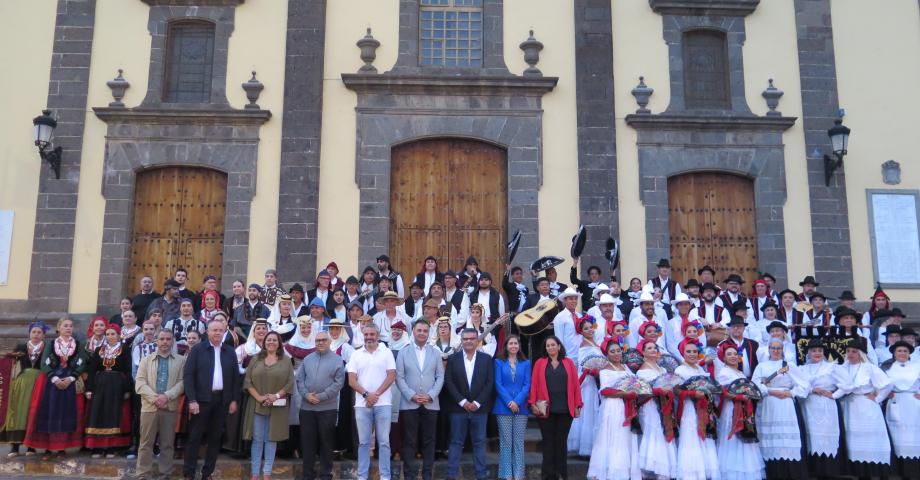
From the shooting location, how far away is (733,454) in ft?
31.1

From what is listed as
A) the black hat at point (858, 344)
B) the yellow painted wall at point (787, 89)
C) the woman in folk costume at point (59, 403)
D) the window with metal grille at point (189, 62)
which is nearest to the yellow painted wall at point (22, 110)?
the window with metal grille at point (189, 62)

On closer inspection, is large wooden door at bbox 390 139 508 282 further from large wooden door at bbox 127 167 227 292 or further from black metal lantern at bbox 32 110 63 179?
black metal lantern at bbox 32 110 63 179

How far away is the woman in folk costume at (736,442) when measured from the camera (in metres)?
9.42

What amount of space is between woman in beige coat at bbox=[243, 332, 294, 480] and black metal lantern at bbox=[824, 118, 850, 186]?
9505 mm

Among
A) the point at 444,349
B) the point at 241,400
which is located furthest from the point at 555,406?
the point at 241,400

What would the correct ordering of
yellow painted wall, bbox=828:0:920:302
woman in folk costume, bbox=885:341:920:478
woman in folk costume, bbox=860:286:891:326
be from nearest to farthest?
woman in folk costume, bbox=885:341:920:478
woman in folk costume, bbox=860:286:891:326
yellow painted wall, bbox=828:0:920:302

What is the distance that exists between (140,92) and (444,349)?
770cm

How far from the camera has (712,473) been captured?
9219mm

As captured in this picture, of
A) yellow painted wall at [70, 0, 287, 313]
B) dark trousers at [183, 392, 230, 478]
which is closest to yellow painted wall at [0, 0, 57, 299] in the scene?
yellow painted wall at [70, 0, 287, 313]

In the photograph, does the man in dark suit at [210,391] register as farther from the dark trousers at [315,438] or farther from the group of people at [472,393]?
the dark trousers at [315,438]

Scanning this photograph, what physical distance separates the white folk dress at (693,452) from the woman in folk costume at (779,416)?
695 mm

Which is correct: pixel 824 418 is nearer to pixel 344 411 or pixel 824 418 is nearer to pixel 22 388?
pixel 344 411

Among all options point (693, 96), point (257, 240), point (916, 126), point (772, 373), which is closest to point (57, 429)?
point (257, 240)

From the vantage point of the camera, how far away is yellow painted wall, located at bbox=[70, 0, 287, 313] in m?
14.0
